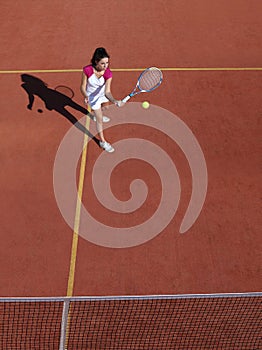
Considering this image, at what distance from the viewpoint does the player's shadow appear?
8.86 meters

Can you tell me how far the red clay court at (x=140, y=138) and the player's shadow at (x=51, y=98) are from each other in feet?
0.31

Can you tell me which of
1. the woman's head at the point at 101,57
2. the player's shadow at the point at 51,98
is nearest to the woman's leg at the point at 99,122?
the player's shadow at the point at 51,98

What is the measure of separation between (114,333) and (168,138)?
4221 millimetres

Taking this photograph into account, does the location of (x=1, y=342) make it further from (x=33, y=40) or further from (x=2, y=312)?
(x=33, y=40)

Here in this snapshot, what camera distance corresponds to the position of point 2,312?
571 centimetres

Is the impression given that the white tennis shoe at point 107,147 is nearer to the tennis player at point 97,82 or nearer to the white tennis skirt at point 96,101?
the tennis player at point 97,82

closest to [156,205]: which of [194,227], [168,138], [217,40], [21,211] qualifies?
[194,227]

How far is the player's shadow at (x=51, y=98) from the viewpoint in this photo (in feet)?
29.1

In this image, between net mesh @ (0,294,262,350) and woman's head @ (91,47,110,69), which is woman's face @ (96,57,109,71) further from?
net mesh @ (0,294,262,350)

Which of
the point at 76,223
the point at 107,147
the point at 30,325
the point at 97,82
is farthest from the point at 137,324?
the point at 97,82

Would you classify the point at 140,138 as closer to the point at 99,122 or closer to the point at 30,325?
the point at 99,122

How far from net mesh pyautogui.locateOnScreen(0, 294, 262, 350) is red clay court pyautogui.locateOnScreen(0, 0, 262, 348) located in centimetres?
32

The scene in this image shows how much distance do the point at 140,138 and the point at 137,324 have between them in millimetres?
3986

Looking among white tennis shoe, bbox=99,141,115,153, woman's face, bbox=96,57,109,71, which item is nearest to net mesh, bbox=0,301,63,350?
white tennis shoe, bbox=99,141,115,153
